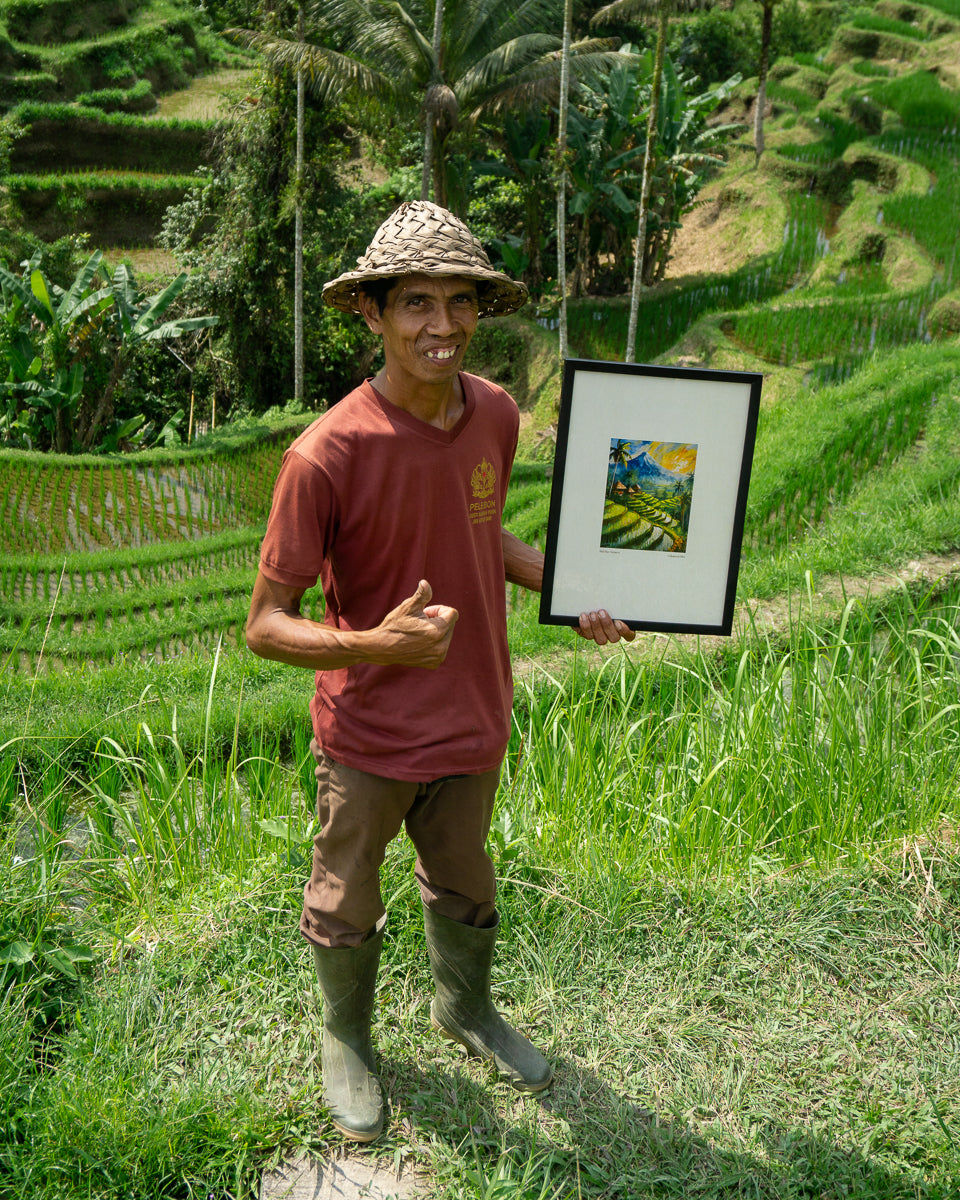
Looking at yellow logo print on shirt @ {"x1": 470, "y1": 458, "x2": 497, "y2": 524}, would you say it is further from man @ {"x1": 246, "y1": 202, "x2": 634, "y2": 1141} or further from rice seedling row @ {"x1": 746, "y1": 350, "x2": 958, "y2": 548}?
rice seedling row @ {"x1": 746, "y1": 350, "x2": 958, "y2": 548}

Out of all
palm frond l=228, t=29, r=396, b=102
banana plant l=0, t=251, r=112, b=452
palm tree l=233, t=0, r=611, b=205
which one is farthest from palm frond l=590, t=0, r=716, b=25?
banana plant l=0, t=251, r=112, b=452

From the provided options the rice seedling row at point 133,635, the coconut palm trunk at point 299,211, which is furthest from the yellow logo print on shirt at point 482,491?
the coconut palm trunk at point 299,211

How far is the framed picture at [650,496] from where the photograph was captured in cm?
209

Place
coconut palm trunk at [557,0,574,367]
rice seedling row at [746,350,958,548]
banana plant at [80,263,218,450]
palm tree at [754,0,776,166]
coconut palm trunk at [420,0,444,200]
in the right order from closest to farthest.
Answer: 1. rice seedling row at [746,350,958,548]
2. coconut palm trunk at [557,0,574,367]
3. banana plant at [80,263,218,450]
4. coconut palm trunk at [420,0,444,200]
5. palm tree at [754,0,776,166]

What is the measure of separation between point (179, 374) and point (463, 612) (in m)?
13.1

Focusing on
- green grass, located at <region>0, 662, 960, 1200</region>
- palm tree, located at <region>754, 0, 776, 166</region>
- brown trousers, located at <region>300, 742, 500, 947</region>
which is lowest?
green grass, located at <region>0, 662, 960, 1200</region>

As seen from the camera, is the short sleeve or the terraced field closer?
the short sleeve

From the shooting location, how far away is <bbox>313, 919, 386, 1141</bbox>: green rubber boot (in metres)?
1.97

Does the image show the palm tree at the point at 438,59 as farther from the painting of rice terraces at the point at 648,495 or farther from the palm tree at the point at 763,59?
the painting of rice terraces at the point at 648,495

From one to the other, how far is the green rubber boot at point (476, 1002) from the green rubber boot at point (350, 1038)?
0.13 m

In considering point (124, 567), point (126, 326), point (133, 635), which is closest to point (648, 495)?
point (133, 635)

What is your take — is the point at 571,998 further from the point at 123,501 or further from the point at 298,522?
the point at 123,501

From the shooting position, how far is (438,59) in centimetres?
1173

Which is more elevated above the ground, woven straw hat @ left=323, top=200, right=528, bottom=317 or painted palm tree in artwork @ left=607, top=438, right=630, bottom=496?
woven straw hat @ left=323, top=200, right=528, bottom=317
